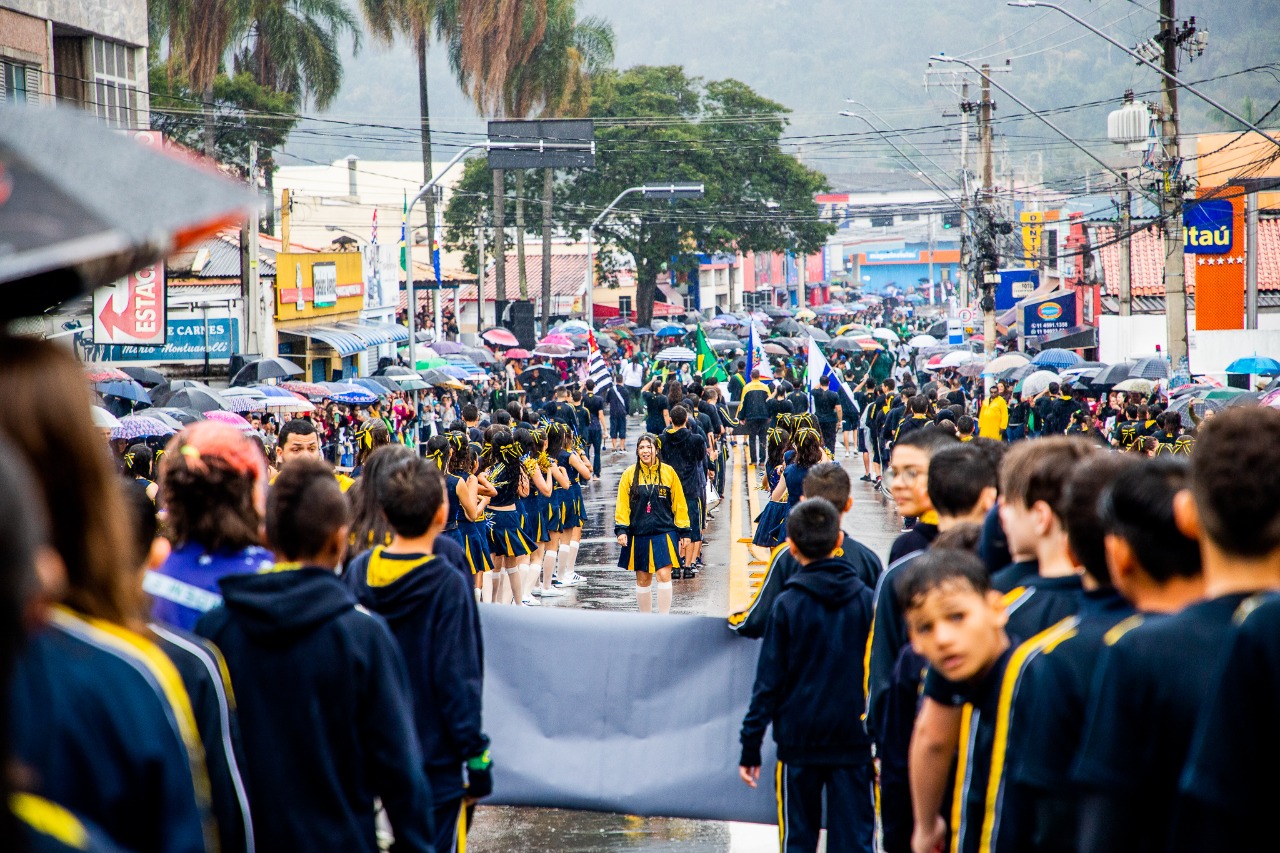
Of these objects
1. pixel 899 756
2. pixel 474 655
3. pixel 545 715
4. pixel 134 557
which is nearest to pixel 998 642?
pixel 899 756

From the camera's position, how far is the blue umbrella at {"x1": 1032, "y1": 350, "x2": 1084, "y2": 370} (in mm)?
31516

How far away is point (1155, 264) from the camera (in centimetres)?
4734

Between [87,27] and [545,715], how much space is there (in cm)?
2199

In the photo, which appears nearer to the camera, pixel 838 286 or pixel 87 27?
pixel 87 27

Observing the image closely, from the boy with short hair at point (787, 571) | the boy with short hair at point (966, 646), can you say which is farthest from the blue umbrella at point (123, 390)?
the boy with short hair at point (966, 646)

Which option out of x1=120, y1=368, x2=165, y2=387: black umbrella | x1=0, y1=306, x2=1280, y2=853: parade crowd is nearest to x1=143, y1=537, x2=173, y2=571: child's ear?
x1=0, y1=306, x2=1280, y2=853: parade crowd

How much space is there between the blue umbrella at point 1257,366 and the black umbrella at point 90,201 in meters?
24.3

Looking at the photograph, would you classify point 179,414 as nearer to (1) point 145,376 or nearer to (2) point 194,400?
(2) point 194,400

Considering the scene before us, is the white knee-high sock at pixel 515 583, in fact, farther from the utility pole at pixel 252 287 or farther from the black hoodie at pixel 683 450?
the utility pole at pixel 252 287

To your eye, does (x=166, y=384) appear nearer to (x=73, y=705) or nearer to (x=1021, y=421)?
(x=1021, y=421)

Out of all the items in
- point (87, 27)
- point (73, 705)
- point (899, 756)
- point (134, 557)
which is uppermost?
point (87, 27)

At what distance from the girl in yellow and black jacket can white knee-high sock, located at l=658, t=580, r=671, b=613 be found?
4 centimetres

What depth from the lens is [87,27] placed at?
26.0 m

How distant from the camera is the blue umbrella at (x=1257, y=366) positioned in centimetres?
2450
